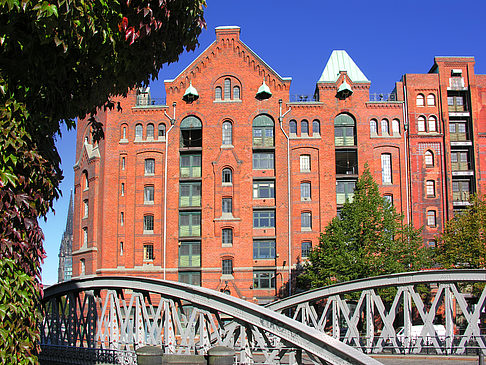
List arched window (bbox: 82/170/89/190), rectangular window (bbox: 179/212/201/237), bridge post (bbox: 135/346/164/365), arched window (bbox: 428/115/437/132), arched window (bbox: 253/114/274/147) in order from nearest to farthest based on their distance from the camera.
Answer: bridge post (bbox: 135/346/164/365), rectangular window (bbox: 179/212/201/237), arched window (bbox: 253/114/274/147), arched window (bbox: 428/115/437/132), arched window (bbox: 82/170/89/190)

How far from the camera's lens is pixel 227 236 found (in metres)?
42.8

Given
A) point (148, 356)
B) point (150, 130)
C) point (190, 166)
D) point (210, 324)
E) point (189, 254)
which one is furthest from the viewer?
point (150, 130)

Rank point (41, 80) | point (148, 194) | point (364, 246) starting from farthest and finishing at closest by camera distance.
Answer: point (148, 194)
point (364, 246)
point (41, 80)

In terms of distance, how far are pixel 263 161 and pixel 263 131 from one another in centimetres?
235

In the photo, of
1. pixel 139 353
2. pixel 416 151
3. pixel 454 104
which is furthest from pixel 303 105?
pixel 139 353

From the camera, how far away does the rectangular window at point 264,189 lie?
1706 inches

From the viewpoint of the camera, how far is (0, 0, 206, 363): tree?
334 inches

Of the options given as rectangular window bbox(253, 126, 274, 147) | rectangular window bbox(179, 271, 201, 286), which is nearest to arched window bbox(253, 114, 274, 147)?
rectangular window bbox(253, 126, 274, 147)

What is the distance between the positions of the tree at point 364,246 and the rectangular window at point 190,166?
1171 cm

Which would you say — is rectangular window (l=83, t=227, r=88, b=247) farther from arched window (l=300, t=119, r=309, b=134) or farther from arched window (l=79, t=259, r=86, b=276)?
arched window (l=300, t=119, r=309, b=134)

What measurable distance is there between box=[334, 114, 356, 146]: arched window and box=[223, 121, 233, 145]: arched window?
26.5ft

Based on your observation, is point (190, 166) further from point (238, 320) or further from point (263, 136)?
point (238, 320)

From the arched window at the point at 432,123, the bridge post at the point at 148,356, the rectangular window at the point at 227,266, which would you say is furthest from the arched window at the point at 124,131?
the bridge post at the point at 148,356

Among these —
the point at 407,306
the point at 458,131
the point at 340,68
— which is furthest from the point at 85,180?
the point at 407,306
